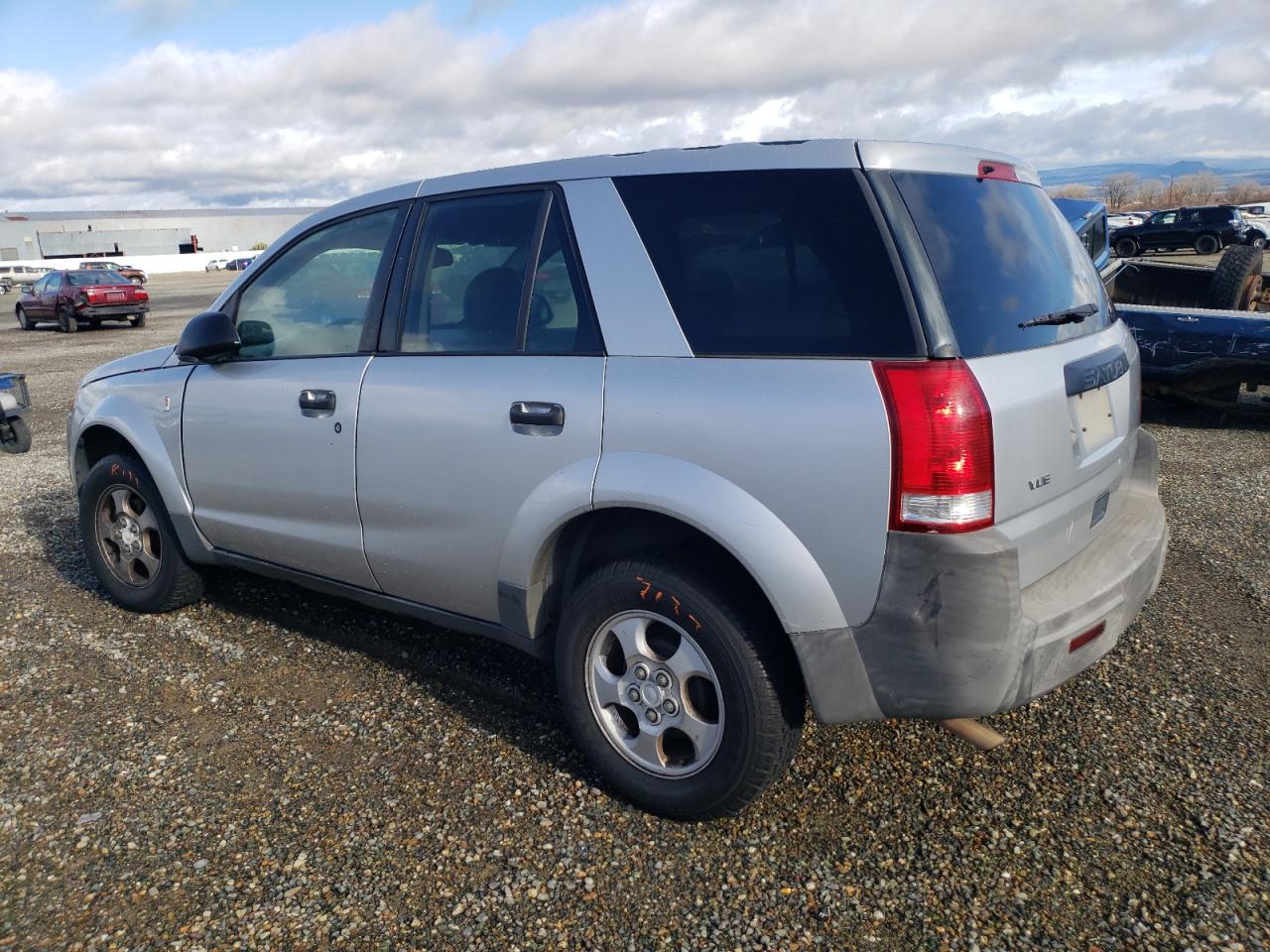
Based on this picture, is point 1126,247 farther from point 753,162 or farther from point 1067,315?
point 753,162

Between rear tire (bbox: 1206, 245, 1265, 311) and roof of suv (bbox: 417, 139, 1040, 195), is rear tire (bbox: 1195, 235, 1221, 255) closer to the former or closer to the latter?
rear tire (bbox: 1206, 245, 1265, 311)

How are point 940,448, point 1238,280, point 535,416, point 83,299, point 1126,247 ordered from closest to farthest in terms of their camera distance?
1. point 940,448
2. point 535,416
3. point 1238,280
4. point 83,299
5. point 1126,247

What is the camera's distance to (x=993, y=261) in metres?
2.68

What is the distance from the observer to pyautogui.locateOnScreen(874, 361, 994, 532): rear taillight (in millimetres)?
2348

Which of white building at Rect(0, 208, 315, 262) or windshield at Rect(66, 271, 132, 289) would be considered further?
white building at Rect(0, 208, 315, 262)

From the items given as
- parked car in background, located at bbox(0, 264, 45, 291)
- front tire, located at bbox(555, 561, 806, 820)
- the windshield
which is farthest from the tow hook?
parked car in background, located at bbox(0, 264, 45, 291)

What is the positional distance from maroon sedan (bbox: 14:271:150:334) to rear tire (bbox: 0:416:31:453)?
2032 cm

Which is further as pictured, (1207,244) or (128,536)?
(1207,244)

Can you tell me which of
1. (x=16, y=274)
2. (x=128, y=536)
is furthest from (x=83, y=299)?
(x=16, y=274)

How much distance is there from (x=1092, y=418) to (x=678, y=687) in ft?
4.68

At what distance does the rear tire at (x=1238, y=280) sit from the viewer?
29.9 ft

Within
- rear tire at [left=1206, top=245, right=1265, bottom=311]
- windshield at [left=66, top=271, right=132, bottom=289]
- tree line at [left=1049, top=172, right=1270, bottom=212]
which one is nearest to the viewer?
rear tire at [left=1206, top=245, right=1265, bottom=311]

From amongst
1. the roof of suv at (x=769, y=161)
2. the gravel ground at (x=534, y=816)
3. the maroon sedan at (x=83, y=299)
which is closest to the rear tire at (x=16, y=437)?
the gravel ground at (x=534, y=816)

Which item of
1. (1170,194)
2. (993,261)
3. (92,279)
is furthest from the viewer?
(1170,194)
